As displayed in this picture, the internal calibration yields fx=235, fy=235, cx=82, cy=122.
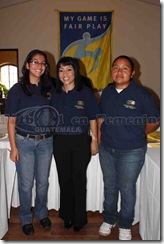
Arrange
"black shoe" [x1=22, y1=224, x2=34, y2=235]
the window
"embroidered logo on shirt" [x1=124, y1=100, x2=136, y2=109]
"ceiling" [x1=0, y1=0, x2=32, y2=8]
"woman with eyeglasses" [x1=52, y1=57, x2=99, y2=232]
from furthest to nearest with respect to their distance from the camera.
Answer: the window < "ceiling" [x1=0, y1=0, x2=32, y2=8] < "black shoe" [x1=22, y1=224, x2=34, y2=235] < "woman with eyeglasses" [x1=52, y1=57, x2=99, y2=232] < "embroidered logo on shirt" [x1=124, y1=100, x2=136, y2=109]

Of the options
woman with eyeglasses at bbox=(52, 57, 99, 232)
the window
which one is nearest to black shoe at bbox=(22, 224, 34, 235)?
woman with eyeglasses at bbox=(52, 57, 99, 232)

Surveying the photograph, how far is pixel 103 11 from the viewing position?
4691 mm

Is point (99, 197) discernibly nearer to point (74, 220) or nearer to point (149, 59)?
point (74, 220)

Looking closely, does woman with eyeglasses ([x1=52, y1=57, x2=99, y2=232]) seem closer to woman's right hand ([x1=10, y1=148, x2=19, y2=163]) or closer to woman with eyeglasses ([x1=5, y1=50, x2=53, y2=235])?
woman with eyeglasses ([x1=5, y1=50, x2=53, y2=235])

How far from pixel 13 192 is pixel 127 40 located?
3873 millimetres

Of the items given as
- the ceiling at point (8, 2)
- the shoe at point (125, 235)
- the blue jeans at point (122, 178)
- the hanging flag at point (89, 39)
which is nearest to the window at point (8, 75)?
the ceiling at point (8, 2)

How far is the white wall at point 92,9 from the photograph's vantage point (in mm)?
4707

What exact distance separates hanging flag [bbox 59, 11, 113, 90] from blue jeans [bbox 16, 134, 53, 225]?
342 centimetres

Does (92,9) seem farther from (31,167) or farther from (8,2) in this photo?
(31,167)

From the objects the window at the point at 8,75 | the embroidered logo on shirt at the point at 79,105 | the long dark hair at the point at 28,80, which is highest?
the window at the point at 8,75

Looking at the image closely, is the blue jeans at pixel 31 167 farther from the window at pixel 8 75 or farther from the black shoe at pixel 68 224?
the window at pixel 8 75

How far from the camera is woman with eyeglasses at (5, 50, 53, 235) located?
1.56 meters

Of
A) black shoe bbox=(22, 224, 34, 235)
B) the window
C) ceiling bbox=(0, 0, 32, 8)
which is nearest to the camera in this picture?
black shoe bbox=(22, 224, 34, 235)

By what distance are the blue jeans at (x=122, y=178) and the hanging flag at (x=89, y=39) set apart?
3422 millimetres
